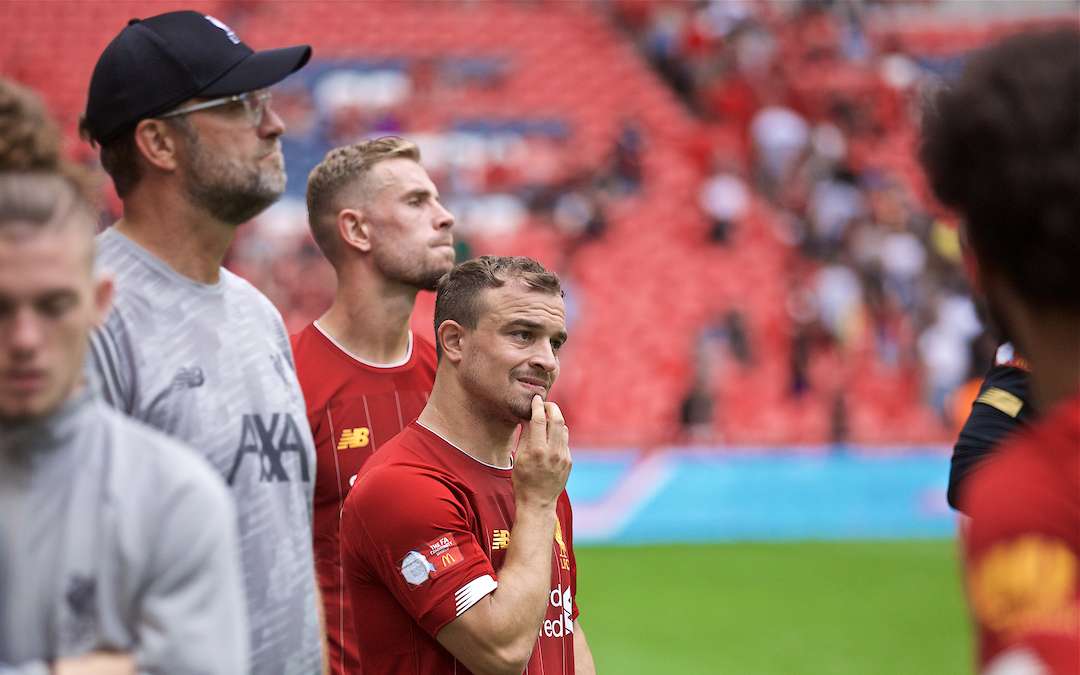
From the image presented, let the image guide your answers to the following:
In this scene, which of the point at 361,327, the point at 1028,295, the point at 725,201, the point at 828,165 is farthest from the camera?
the point at 725,201

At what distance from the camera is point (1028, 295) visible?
1426 mm

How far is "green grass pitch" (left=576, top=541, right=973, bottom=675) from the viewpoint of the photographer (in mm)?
8227

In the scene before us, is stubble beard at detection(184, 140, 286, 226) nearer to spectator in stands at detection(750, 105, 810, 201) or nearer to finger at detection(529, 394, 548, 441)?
finger at detection(529, 394, 548, 441)

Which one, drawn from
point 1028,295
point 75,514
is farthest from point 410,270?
point 1028,295

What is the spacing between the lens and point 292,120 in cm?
2062

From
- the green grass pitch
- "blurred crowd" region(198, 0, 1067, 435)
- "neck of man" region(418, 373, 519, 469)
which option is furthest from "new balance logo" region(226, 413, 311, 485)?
"blurred crowd" region(198, 0, 1067, 435)

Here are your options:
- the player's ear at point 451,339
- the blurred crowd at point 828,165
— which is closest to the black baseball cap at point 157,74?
the player's ear at point 451,339

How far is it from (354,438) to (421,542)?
887mm

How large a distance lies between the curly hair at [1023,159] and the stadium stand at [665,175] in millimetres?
11238

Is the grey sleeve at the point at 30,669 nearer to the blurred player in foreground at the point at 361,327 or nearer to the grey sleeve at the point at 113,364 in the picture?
the grey sleeve at the point at 113,364

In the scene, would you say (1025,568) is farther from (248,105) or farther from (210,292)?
(248,105)

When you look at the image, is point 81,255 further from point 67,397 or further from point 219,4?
point 219,4

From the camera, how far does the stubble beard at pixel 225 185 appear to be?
103 inches

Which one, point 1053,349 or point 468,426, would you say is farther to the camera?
point 468,426
